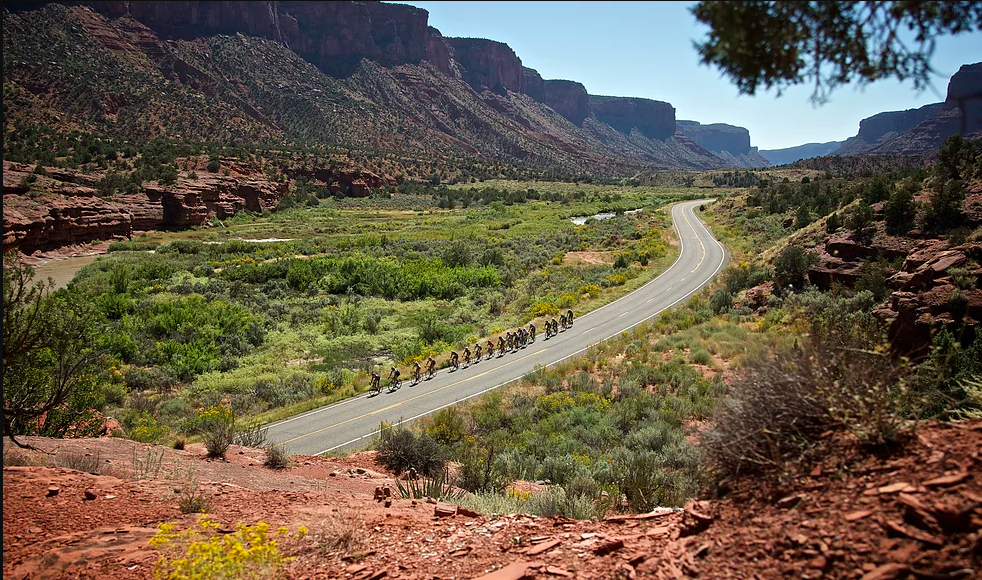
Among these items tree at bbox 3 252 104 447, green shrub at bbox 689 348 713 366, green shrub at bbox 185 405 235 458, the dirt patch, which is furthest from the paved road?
the dirt patch

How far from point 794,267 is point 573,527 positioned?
2106 centimetres

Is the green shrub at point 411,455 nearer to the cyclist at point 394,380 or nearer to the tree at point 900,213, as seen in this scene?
the cyclist at point 394,380

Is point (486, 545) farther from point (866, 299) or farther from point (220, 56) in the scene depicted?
point (220, 56)

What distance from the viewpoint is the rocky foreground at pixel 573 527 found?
320 centimetres

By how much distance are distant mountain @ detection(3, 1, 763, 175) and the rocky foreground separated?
69.7m

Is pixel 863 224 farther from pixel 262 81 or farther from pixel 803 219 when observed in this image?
pixel 262 81

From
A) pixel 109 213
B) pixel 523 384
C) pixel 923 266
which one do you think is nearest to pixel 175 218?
pixel 109 213

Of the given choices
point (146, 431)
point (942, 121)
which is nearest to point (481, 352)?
point (146, 431)

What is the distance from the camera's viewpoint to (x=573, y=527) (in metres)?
5.21

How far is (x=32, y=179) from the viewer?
39344mm

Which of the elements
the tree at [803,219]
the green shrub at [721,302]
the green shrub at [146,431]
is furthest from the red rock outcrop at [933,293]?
the tree at [803,219]

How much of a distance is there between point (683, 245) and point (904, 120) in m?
216

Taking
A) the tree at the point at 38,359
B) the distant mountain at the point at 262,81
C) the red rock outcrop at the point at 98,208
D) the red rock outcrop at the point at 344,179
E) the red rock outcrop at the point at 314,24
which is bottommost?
the tree at the point at 38,359

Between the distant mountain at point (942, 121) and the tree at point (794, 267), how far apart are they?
6615 mm
